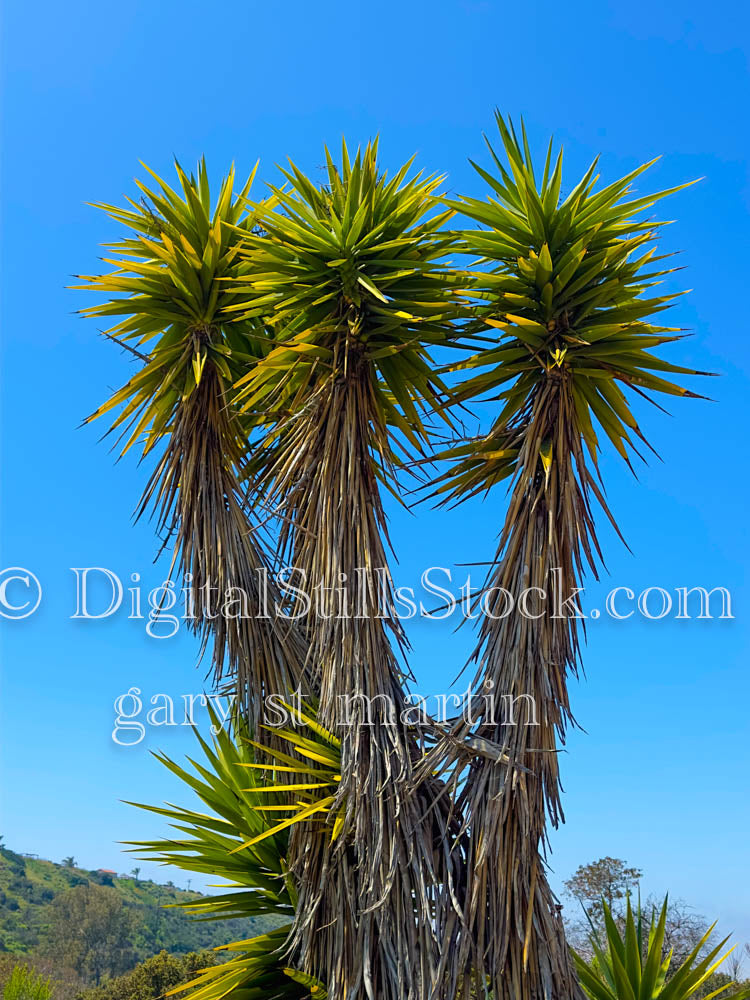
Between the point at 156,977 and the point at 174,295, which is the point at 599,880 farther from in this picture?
the point at 174,295

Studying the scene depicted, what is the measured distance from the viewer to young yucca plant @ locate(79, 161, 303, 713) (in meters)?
5.48

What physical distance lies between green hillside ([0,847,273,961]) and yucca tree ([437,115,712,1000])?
19.3 metres

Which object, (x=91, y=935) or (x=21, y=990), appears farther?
(x=91, y=935)

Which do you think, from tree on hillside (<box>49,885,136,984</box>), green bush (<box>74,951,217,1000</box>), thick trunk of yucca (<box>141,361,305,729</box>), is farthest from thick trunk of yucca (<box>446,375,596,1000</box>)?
tree on hillside (<box>49,885,136,984</box>)

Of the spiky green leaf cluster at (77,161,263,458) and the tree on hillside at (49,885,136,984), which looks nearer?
the spiky green leaf cluster at (77,161,263,458)

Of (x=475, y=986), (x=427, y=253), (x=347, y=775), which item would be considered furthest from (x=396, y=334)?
(x=475, y=986)

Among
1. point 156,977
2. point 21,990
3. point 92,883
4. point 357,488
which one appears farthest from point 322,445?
point 92,883

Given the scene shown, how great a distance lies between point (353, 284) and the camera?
17.0 ft

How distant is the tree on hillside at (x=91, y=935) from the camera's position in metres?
23.3

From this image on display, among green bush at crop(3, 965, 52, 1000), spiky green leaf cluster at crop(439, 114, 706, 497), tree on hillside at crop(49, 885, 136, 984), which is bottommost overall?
tree on hillside at crop(49, 885, 136, 984)

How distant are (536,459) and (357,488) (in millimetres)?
944

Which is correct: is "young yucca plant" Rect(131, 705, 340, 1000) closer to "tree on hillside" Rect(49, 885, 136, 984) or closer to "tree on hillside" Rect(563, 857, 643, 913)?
"tree on hillside" Rect(563, 857, 643, 913)

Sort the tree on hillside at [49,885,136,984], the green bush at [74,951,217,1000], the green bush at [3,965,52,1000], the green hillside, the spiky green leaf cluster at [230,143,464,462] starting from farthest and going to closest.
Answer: the tree on hillside at [49,885,136,984], the green hillside, the green bush at [74,951,217,1000], the green bush at [3,965,52,1000], the spiky green leaf cluster at [230,143,464,462]

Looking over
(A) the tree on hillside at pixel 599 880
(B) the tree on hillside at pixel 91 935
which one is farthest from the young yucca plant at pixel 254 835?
(B) the tree on hillside at pixel 91 935
